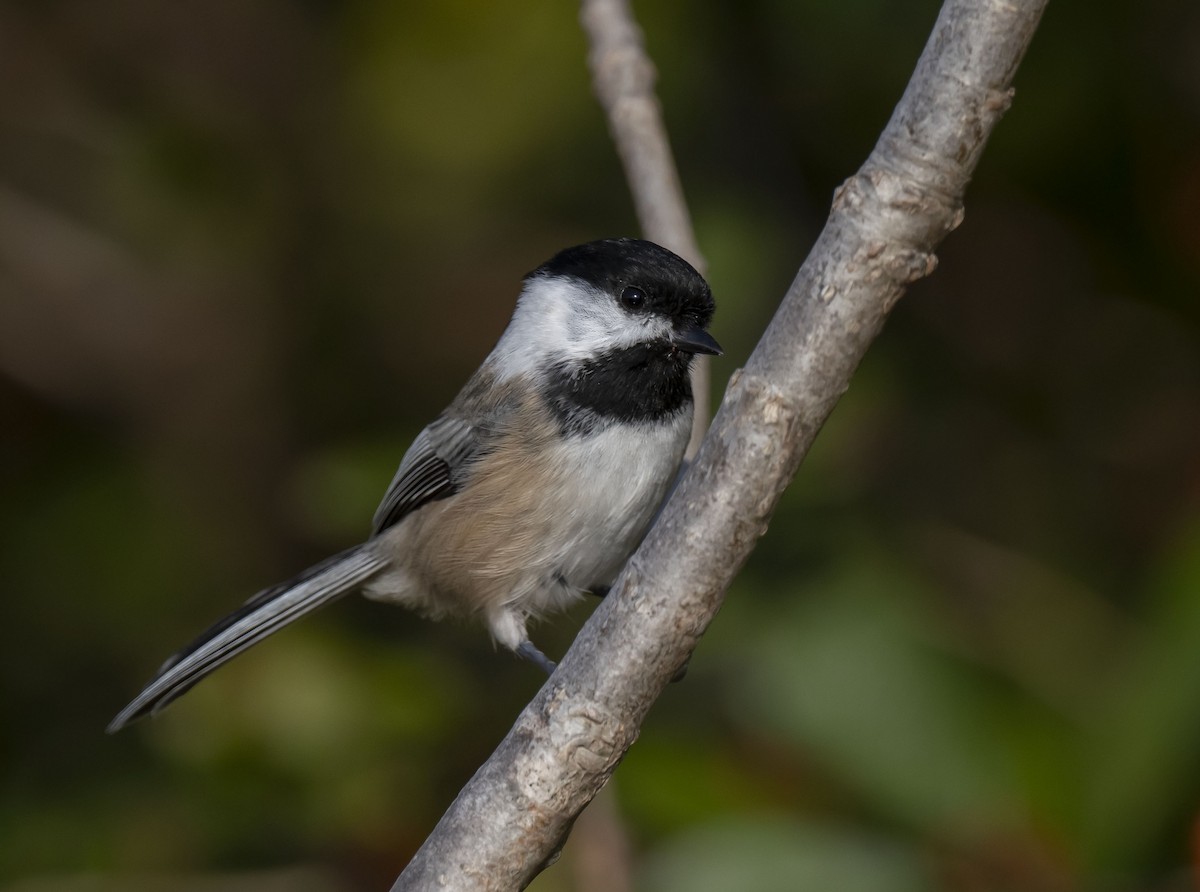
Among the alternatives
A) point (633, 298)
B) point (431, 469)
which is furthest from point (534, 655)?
point (633, 298)

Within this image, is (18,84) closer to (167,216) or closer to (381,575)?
(167,216)

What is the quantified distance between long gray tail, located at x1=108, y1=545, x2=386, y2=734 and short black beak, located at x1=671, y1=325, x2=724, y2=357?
82 centimetres

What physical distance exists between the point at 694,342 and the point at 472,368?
1157mm

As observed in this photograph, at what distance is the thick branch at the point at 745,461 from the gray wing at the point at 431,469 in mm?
1076

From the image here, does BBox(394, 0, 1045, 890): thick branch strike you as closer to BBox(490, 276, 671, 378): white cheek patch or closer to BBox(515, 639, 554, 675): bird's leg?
BBox(515, 639, 554, 675): bird's leg

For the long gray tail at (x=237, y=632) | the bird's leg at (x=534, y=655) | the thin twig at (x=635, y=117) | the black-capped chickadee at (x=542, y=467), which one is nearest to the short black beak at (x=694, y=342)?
the black-capped chickadee at (x=542, y=467)

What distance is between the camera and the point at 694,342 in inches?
79.7

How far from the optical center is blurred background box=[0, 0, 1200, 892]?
199cm

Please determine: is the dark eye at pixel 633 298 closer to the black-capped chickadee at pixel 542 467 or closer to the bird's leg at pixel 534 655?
the black-capped chickadee at pixel 542 467

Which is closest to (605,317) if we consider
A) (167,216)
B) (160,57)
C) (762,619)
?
(762,619)

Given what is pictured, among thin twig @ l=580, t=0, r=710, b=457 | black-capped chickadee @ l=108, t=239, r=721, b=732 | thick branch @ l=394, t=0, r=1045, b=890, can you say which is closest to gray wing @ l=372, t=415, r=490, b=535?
black-capped chickadee @ l=108, t=239, r=721, b=732

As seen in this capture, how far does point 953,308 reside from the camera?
9.75ft

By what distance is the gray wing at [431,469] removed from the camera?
2311 mm

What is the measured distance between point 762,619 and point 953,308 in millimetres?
1090
